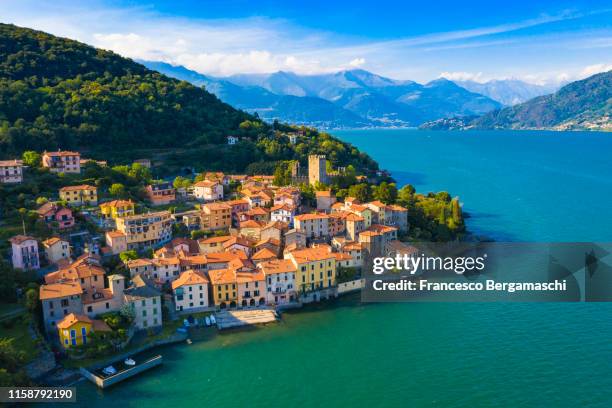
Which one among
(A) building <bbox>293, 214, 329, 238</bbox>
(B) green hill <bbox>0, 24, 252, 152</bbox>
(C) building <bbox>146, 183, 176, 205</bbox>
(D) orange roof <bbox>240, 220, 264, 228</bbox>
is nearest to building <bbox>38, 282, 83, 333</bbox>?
(D) orange roof <bbox>240, 220, 264, 228</bbox>

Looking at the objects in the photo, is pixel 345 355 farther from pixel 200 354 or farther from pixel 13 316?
pixel 13 316

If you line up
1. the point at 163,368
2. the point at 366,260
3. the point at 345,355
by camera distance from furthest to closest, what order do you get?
the point at 366,260, the point at 345,355, the point at 163,368

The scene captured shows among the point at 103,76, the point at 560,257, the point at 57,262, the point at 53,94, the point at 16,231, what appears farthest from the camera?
the point at 103,76

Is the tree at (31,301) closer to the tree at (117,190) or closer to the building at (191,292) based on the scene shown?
the building at (191,292)

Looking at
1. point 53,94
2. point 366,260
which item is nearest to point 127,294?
point 366,260

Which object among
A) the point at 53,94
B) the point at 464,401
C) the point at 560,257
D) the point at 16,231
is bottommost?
the point at 464,401

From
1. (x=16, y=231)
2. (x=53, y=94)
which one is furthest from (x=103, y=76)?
(x=16, y=231)

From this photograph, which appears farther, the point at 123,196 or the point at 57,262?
the point at 123,196

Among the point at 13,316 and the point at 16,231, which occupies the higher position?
the point at 16,231
